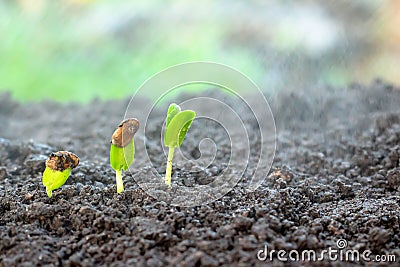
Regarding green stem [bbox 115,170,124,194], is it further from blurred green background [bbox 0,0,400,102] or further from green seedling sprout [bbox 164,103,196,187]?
blurred green background [bbox 0,0,400,102]

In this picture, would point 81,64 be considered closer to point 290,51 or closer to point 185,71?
point 290,51

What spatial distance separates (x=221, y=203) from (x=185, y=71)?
1.23ft

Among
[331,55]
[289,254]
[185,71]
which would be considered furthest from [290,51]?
[289,254]

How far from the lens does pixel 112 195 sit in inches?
36.8

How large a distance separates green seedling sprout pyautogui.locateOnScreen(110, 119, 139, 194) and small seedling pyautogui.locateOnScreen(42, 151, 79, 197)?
0.27ft

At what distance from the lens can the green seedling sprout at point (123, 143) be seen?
34.8 inches

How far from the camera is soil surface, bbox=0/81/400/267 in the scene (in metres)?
0.75

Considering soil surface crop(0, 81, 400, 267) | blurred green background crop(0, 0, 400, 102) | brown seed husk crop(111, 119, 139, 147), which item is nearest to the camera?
soil surface crop(0, 81, 400, 267)

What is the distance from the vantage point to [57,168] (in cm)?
90

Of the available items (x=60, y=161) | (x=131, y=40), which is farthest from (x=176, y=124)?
(x=131, y=40)

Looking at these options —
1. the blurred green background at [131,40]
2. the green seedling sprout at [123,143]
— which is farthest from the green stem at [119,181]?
the blurred green background at [131,40]

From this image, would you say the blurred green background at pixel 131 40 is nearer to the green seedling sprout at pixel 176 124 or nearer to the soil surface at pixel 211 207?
the soil surface at pixel 211 207

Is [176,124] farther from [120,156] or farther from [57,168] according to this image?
[57,168]

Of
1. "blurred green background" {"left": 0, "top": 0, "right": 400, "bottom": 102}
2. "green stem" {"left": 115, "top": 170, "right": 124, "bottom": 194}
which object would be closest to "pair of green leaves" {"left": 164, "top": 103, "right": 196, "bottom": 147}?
"green stem" {"left": 115, "top": 170, "right": 124, "bottom": 194}
